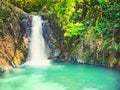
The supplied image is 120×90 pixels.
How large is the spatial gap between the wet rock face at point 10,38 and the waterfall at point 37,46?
0.68 m

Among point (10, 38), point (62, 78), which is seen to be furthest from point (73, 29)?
point (10, 38)

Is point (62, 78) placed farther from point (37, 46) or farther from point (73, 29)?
point (37, 46)

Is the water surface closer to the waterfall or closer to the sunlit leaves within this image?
the waterfall

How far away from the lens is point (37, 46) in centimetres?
1789

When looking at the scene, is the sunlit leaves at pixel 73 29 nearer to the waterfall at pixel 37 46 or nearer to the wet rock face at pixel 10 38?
the waterfall at pixel 37 46

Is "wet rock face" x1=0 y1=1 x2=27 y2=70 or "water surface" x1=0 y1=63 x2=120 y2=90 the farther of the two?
"wet rock face" x1=0 y1=1 x2=27 y2=70

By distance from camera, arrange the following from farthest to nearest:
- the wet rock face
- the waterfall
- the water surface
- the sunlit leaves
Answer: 1. the waterfall
2. the sunlit leaves
3. the wet rock face
4. the water surface

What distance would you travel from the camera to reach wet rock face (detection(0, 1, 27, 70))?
15.4 metres

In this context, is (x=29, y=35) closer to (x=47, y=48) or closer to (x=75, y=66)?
(x=47, y=48)

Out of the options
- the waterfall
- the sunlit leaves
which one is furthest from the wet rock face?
the sunlit leaves

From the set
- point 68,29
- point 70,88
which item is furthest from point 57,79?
point 68,29

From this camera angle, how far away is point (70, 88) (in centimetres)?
1227

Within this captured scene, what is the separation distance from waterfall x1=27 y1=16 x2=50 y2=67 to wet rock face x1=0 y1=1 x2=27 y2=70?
678mm

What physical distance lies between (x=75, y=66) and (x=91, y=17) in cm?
296
